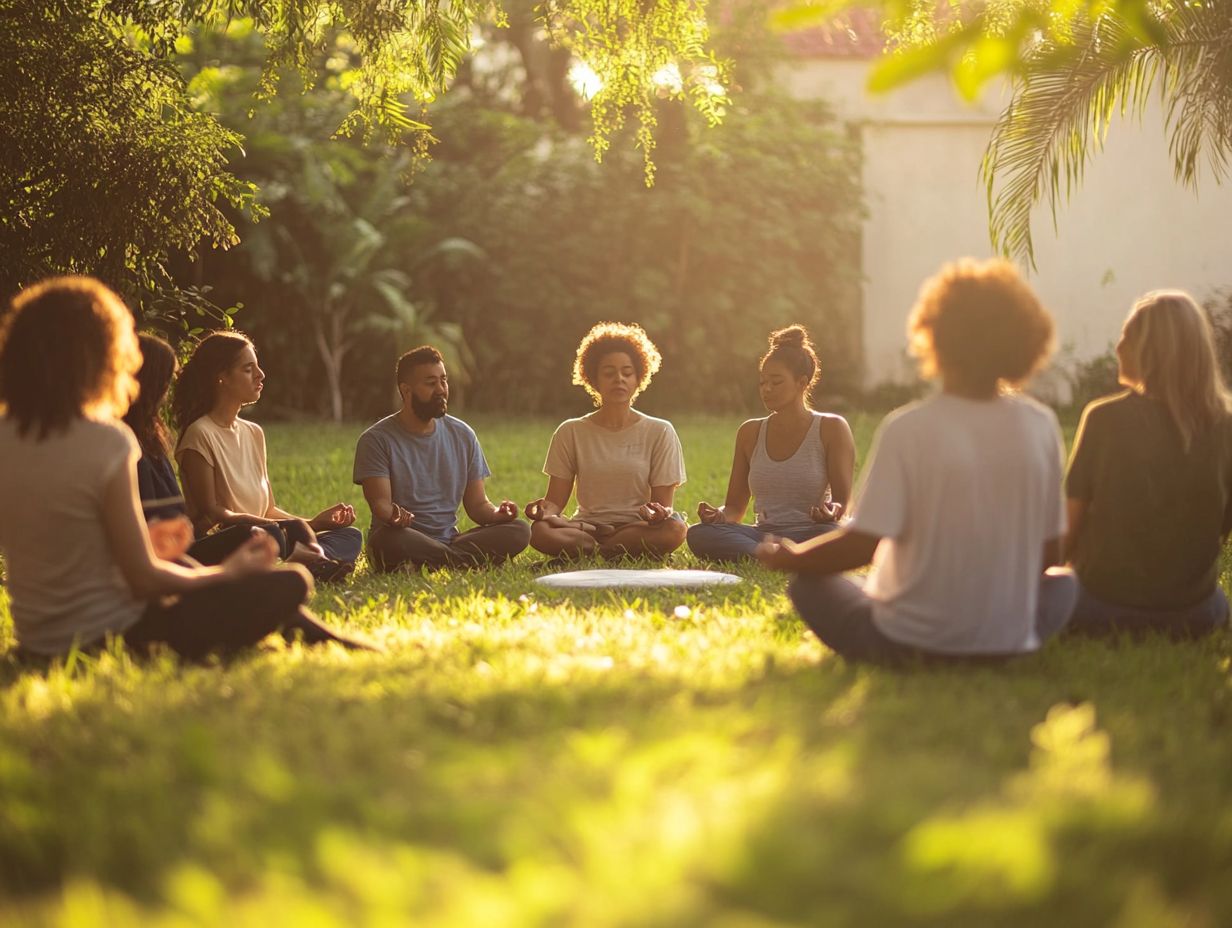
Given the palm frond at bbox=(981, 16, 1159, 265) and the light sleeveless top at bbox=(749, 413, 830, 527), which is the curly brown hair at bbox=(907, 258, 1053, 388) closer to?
the light sleeveless top at bbox=(749, 413, 830, 527)

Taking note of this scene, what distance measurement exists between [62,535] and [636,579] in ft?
12.3

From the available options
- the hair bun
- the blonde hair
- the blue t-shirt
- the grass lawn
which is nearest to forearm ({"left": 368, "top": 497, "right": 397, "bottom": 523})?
the blue t-shirt

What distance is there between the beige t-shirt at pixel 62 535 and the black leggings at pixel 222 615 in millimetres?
92

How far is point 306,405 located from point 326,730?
69.6ft

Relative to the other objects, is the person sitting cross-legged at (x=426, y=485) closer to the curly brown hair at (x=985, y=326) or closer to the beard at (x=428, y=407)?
the beard at (x=428, y=407)

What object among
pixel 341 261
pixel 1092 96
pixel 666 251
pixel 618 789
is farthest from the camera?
pixel 666 251

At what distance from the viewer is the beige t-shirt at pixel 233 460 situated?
8.10 m

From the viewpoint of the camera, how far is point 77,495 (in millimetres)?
4938

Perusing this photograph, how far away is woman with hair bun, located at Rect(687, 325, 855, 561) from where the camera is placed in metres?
8.95

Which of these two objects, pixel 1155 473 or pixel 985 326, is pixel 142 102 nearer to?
pixel 985 326

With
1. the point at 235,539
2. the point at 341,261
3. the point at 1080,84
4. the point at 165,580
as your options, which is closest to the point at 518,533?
the point at 235,539

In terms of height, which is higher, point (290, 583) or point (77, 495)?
point (77, 495)

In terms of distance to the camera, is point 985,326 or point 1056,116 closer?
point 985,326

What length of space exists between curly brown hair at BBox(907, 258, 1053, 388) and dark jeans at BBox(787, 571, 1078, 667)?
0.91 metres
